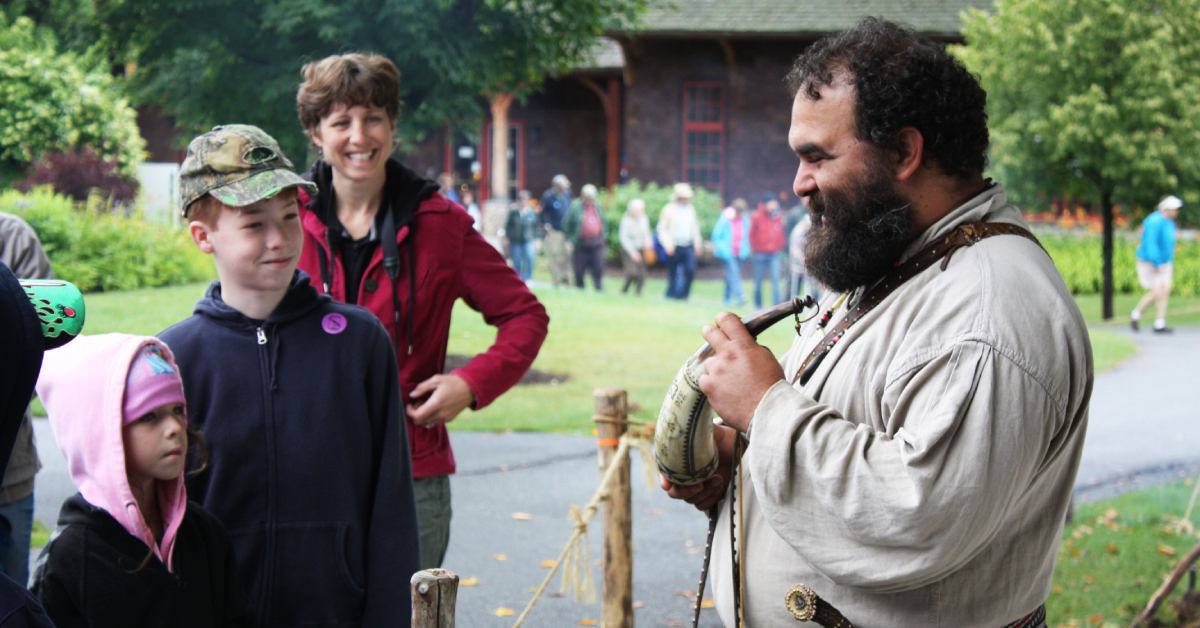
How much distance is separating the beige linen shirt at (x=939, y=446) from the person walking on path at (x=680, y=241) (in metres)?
18.5

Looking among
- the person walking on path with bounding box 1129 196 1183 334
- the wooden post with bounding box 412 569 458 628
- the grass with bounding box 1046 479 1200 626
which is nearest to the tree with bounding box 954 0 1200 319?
the person walking on path with bounding box 1129 196 1183 334

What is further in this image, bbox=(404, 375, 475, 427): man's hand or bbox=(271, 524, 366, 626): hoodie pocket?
bbox=(404, 375, 475, 427): man's hand

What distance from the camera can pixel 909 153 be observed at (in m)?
2.21

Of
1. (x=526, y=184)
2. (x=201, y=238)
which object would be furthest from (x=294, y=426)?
(x=526, y=184)

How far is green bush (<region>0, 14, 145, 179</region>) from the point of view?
11.6m

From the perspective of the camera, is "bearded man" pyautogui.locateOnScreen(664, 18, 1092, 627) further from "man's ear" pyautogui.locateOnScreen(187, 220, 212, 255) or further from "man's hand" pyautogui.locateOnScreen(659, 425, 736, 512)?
"man's ear" pyautogui.locateOnScreen(187, 220, 212, 255)

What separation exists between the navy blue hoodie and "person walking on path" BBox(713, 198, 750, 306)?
18047mm

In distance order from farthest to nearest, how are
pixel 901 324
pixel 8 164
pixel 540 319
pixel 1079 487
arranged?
pixel 8 164
pixel 1079 487
pixel 540 319
pixel 901 324

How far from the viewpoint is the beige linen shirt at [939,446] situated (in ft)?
6.33

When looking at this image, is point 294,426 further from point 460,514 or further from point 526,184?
point 526,184

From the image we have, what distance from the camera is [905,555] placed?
1.97 meters

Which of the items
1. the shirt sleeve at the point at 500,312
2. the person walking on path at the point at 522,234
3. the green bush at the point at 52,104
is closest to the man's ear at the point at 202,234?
the shirt sleeve at the point at 500,312

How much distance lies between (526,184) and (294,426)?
27.8 m

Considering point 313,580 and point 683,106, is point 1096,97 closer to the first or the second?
point 683,106
